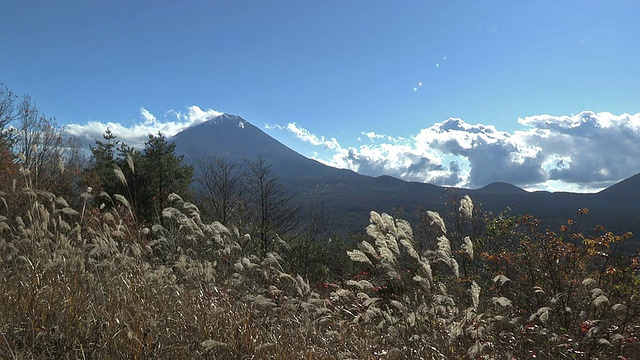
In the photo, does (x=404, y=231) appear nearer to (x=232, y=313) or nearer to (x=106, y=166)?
(x=232, y=313)

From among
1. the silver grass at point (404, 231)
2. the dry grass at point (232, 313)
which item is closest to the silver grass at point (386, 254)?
the dry grass at point (232, 313)

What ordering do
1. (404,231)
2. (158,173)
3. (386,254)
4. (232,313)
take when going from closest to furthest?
(232,313), (386,254), (404,231), (158,173)

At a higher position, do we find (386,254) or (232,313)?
(386,254)

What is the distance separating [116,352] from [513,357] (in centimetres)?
355

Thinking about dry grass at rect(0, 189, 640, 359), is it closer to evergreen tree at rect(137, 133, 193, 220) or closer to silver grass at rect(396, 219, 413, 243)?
silver grass at rect(396, 219, 413, 243)

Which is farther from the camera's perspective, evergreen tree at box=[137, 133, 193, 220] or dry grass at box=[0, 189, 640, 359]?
evergreen tree at box=[137, 133, 193, 220]

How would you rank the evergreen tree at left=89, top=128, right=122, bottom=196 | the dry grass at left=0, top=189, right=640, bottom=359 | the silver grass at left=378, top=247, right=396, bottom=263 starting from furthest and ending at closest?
the evergreen tree at left=89, top=128, right=122, bottom=196
the silver grass at left=378, top=247, right=396, bottom=263
the dry grass at left=0, top=189, right=640, bottom=359

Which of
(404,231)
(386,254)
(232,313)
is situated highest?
(404,231)

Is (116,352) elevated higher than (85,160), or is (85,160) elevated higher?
(85,160)

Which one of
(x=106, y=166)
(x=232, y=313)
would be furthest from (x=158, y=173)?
(x=232, y=313)

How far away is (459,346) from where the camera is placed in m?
3.62

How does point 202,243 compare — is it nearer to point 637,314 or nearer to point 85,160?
point 637,314

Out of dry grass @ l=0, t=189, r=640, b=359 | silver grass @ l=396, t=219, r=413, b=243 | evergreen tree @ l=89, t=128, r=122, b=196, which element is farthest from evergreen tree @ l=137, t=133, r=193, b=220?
silver grass @ l=396, t=219, r=413, b=243

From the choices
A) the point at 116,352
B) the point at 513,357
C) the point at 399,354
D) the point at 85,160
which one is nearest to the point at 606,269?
the point at 513,357
